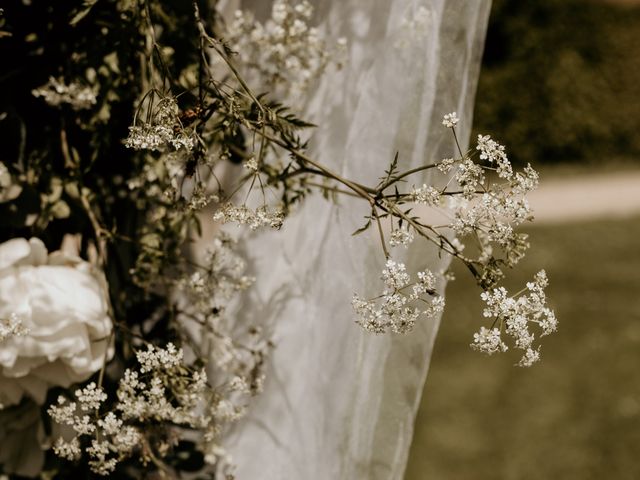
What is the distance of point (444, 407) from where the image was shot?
4215mm

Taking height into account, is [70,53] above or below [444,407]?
below

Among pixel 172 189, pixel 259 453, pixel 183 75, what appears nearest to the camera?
pixel 172 189

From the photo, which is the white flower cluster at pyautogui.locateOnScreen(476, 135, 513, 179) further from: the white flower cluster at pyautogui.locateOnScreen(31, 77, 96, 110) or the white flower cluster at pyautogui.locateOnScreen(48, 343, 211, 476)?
the white flower cluster at pyautogui.locateOnScreen(31, 77, 96, 110)

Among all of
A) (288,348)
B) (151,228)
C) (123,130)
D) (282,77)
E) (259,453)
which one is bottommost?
(259,453)

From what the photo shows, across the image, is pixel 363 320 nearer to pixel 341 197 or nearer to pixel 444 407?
pixel 341 197

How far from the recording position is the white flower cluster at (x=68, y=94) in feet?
5.00

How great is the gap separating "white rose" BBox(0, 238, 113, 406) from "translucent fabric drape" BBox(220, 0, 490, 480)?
1.13 feet

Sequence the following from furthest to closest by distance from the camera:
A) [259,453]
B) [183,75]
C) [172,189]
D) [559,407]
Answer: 1. [559,407]
2. [259,453]
3. [183,75]
4. [172,189]

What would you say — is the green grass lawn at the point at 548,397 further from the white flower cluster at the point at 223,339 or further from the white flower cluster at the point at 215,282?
the white flower cluster at the point at 215,282

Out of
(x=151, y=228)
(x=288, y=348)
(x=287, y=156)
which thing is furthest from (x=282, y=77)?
(x=288, y=348)

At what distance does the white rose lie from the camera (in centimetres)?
137

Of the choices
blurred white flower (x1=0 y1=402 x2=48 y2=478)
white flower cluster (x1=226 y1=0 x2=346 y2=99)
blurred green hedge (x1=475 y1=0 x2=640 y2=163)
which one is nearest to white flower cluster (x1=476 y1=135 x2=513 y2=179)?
white flower cluster (x1=226 y1=0 x2=346 y2=99)

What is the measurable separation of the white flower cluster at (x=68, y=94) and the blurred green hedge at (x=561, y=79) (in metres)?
6.70

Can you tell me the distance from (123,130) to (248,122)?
47 centimetres
